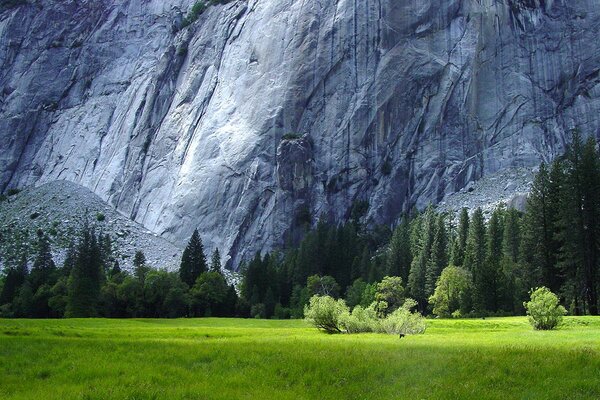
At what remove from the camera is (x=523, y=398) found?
18.4 m

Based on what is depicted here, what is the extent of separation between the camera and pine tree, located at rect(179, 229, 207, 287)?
99.9 metres

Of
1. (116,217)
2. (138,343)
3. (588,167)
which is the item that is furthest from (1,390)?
(116,217)

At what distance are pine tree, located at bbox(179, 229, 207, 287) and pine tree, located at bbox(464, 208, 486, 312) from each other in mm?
41147

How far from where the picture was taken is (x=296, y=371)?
2083 cm

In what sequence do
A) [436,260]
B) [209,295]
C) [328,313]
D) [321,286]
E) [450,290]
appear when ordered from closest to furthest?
[328,313] → [450,290] → [436,260] → [209,295] → [321,286]

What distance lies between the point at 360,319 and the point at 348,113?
320 ft

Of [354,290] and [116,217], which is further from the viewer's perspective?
[116,217]

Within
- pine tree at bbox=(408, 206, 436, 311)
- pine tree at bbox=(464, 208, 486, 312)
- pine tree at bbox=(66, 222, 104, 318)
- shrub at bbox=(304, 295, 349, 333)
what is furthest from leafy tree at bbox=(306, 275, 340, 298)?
shrub at bbox=(304, 295, 349, 333)

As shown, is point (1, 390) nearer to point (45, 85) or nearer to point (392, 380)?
point (392, 380)

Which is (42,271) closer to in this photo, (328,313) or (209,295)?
(209,295)

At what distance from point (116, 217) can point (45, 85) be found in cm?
6077

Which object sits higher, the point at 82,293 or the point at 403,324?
the point at 82,293

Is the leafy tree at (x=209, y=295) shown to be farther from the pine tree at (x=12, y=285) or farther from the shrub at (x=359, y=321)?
the shrub at (x=359, y=321)

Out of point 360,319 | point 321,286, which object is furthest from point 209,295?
point 360,319
